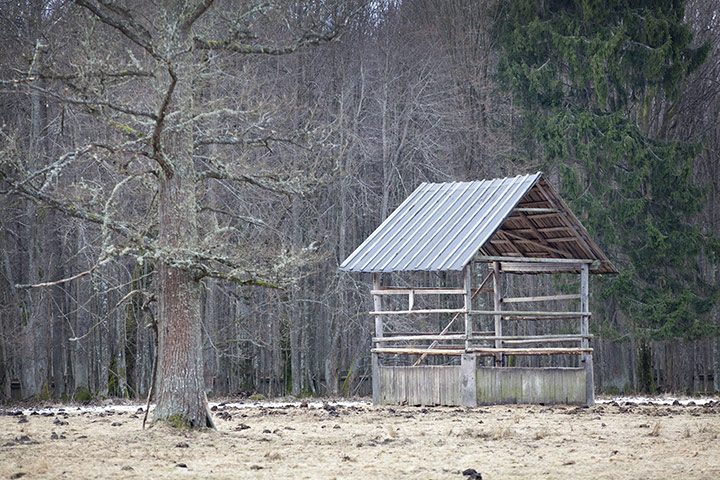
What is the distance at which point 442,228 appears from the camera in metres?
18.7

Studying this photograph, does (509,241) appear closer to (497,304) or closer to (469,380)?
(497,304)

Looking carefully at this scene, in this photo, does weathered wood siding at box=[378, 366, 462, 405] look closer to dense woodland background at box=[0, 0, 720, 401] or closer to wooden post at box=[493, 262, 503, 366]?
wooden post at box=[493, 262, 503, 366]

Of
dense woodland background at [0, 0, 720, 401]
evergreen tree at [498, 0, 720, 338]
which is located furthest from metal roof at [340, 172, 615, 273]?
evergreen tree at [498, 0, 720, 338]

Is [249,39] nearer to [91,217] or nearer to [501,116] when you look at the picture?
[91,217]

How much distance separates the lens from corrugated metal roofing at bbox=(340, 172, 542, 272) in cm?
1745

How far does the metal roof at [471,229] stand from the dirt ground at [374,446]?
3090 millimetres

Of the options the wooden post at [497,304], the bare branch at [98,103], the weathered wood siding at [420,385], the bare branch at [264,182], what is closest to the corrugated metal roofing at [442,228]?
the wooden post at [497,304]

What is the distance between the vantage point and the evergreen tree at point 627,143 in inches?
1028

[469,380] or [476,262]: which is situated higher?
[476,262]

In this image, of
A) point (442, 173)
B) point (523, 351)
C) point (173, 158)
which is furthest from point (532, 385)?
point (442, 173)

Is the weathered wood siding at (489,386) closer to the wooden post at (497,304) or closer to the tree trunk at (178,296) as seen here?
the wooden post at (497,304)

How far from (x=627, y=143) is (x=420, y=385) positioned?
1155 centimetres

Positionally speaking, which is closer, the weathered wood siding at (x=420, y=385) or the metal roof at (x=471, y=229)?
the metal roof at (x=471, y=229)

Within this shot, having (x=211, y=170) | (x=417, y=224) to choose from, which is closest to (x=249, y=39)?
(x=211, y=170)
